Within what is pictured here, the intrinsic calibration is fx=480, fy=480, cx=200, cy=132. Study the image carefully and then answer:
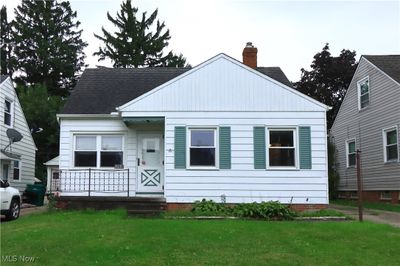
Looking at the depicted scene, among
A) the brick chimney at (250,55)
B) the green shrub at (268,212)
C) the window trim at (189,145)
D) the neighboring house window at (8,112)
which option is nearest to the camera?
the green shrub at (268,212)

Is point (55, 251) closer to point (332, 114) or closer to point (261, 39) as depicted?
point (261, 39)

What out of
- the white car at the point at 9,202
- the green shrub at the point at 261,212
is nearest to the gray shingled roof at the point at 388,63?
the green shrub at the point at 261,212

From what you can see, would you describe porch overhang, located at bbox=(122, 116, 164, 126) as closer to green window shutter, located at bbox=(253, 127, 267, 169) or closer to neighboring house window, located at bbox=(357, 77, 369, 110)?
green window shutter, located at bbox=(253, 127, 267, 169)

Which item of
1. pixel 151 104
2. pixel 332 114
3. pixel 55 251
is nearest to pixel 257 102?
pixel 151 104

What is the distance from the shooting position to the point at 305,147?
49.8ft

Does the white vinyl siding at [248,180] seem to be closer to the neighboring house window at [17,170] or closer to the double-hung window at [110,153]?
the double-hung window at [110,153]

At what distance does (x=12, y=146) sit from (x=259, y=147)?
13.5 metres

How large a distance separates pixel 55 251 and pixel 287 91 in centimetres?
945

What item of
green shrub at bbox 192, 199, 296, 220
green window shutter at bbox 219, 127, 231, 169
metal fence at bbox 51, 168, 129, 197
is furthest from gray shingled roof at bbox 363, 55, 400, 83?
metal fence at bbox 51, 168, 129, 197

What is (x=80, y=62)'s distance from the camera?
49469 mm

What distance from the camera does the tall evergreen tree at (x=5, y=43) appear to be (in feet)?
152

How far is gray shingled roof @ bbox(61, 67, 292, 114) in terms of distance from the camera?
1711 cm

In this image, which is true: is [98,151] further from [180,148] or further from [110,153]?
[180,148]

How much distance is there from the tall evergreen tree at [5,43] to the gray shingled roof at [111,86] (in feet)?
98.0
